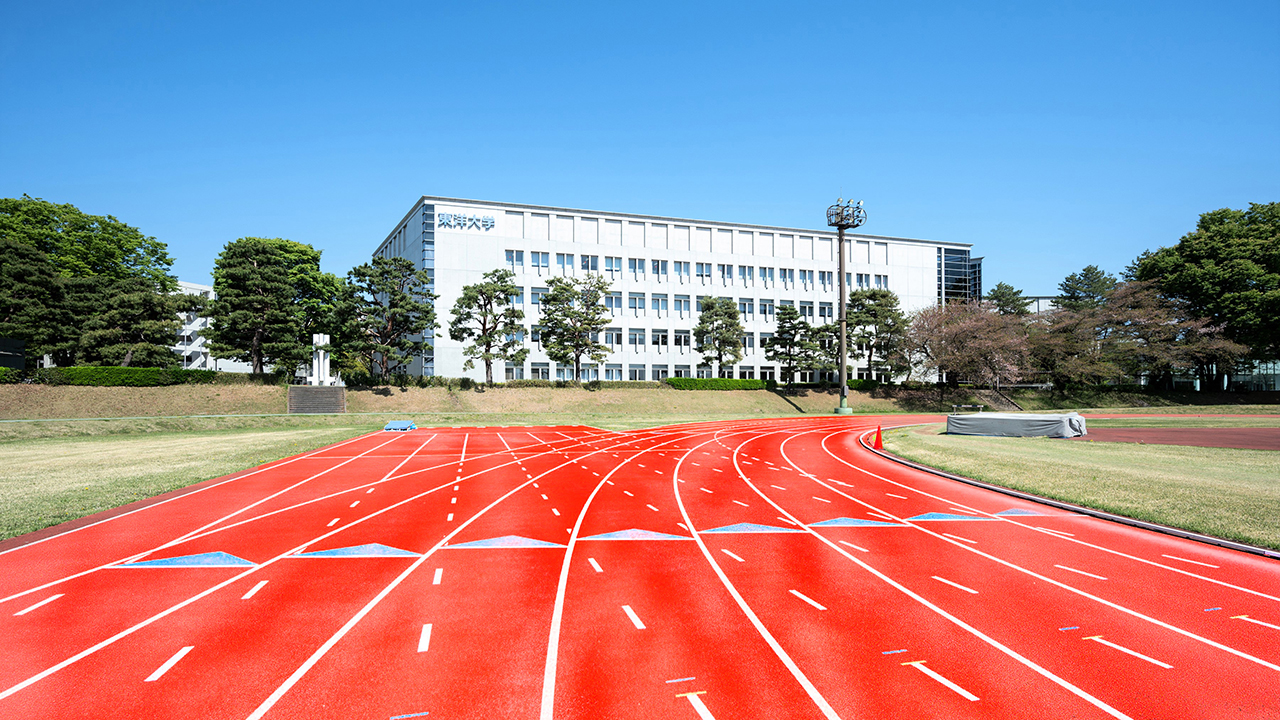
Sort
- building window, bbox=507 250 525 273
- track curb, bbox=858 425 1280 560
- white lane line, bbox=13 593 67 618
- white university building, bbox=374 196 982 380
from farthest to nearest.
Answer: building window, bbox=507 250 525 273 < white university building, bbox=374 196 982 380 < track curb, bbox=858 425 1280 560 < white lane line, bbox=13 593 67 618

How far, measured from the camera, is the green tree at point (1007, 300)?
75.5 meters

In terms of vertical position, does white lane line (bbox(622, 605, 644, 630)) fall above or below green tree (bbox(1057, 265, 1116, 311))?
below

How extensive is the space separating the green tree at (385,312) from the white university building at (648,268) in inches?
281

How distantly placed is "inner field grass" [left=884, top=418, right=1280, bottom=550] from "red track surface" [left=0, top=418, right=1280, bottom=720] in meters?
1.35

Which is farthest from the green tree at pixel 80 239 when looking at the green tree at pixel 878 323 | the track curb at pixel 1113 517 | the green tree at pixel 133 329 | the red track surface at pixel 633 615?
the green tree at pixel 878 323

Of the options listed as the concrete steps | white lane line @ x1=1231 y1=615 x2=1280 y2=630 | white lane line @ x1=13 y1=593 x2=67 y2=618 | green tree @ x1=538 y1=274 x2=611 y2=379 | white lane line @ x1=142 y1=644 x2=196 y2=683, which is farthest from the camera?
green tree @ x1=538 y1=274 x2=611 y2=379

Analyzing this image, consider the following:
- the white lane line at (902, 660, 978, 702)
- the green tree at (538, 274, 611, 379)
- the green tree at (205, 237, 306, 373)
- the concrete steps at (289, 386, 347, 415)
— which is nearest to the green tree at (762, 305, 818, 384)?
the green tree at (538, 274, 611, 379)

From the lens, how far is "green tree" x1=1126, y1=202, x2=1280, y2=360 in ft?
178

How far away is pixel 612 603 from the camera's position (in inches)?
327

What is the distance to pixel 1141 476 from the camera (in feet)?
55.2

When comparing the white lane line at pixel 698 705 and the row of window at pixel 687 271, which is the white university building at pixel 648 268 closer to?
the row of window at pixel 687 271

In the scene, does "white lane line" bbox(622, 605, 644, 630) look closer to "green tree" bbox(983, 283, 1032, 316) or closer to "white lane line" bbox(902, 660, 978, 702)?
"white lane line" bbox(902, 660, 978, 702)

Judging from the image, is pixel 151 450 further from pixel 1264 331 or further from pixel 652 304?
pixel 1264 331

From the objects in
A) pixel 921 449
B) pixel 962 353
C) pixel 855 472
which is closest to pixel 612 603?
pixel 855 472
